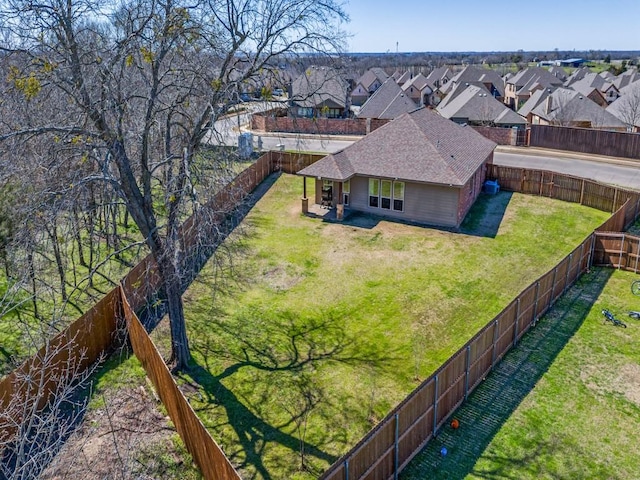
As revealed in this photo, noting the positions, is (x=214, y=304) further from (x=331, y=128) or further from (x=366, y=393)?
(x=331, y=128)

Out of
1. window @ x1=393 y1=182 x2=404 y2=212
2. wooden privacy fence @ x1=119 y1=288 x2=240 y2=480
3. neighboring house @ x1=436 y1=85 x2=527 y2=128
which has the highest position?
neighboring house @ x1=436 y1=85 x2=527 y2=128

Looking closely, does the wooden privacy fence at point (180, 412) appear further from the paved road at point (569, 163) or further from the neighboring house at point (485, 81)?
the neighboring house at point (485, 81)

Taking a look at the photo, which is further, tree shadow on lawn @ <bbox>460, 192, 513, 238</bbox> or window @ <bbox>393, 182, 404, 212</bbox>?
window @ <bbox>393, 182, 404, 212</bbox>

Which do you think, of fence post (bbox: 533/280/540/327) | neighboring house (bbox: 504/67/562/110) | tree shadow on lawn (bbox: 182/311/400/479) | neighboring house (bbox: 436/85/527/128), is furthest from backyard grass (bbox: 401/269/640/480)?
neighboring house (bbox: 504/67/562/110)

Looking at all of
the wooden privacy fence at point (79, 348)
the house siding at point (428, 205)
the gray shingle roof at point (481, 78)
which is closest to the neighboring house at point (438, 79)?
the gray shingle roof at point (481, 78)

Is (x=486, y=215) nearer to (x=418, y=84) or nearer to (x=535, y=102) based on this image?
(x=535, y=102)

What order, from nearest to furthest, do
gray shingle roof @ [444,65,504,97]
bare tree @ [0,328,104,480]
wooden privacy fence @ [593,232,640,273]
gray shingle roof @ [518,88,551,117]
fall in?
1. bare tree @ [0,328,104,480]
2. wooden privacy fence @ [593,232,640,273]
3. gray shingle roof @ [518,88,551,117]
4. gray shingle roof @ [444,65,504,97]

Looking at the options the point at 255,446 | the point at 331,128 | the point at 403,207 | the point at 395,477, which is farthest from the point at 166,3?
the point at 331,128

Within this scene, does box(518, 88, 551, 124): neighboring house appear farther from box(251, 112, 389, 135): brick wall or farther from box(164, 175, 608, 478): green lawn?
box(164, 175, 608, 478): green lawn
